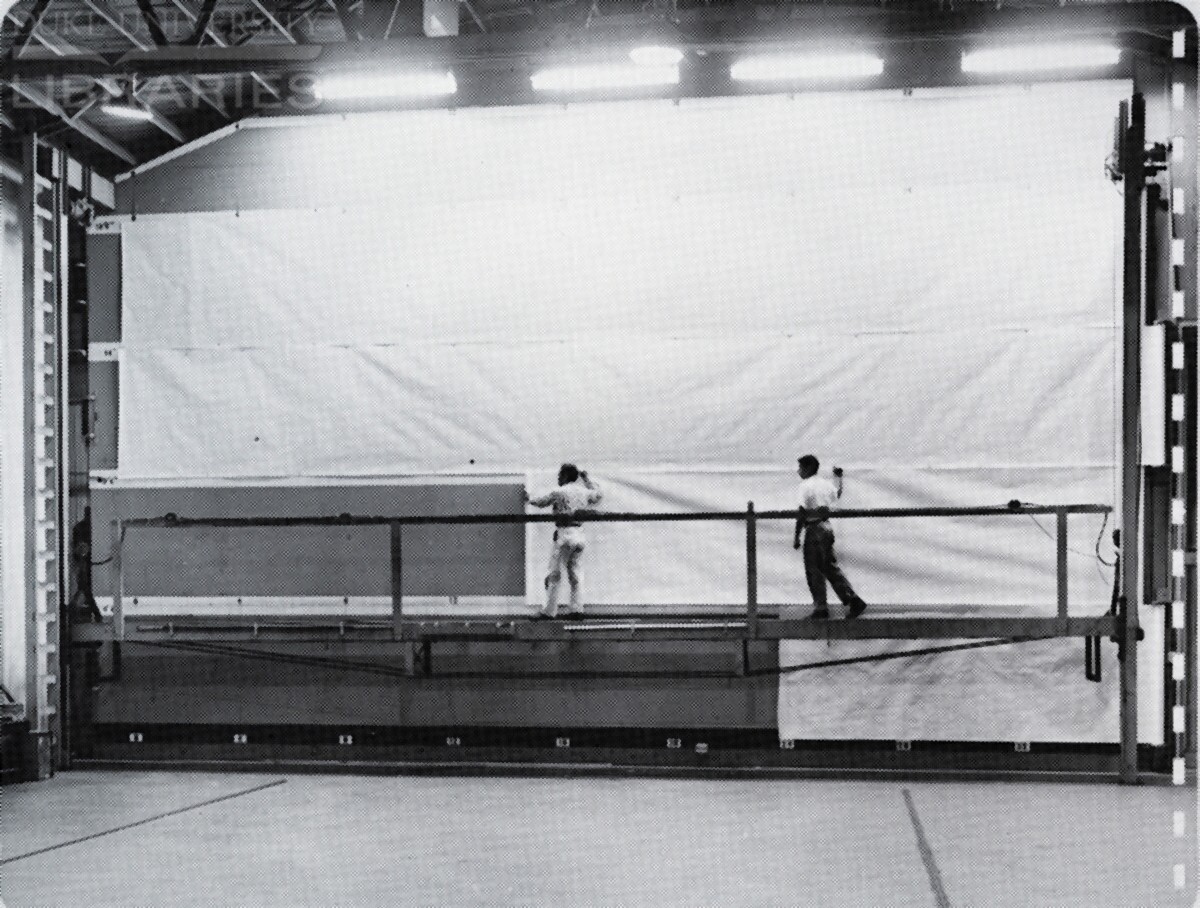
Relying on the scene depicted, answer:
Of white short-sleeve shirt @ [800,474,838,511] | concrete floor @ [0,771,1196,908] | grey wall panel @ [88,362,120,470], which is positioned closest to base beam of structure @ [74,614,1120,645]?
white short-sleeve shirt @ [800,474,838,511]

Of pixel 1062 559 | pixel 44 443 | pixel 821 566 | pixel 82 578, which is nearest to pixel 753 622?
pixel 821 566

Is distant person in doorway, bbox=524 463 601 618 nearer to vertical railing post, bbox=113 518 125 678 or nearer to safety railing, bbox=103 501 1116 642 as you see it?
safety railing, bbox=103 501 1116 642

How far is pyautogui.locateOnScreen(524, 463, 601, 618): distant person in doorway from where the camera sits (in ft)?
41.0

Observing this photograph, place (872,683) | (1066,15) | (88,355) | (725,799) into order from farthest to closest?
(88,355) → (872,683) → (725,799) → (1066,15)

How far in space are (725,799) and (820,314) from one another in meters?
4.60

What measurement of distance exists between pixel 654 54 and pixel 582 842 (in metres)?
6.30

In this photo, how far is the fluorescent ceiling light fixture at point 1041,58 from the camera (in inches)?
443

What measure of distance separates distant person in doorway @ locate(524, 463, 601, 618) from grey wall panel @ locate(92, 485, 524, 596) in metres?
0.61

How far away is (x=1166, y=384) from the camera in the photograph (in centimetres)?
1213

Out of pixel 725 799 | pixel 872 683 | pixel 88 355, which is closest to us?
pixel 725 799

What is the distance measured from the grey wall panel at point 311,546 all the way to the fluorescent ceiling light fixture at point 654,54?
14.3 ft

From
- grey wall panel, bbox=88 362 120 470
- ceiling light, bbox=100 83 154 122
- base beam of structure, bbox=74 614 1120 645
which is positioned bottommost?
base beam of structure, bbox=74 614 1120 645

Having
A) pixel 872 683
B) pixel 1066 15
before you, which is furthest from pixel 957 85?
pixel 872 683

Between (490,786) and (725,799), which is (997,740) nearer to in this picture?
(725,799)
